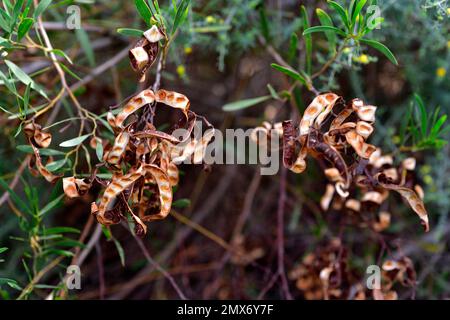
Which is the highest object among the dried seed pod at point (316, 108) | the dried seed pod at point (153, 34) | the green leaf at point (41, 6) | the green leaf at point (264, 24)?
the green leaf at point (264, 24)

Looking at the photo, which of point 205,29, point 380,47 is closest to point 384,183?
point 380,47

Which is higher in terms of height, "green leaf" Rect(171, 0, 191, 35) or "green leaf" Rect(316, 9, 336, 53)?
"green leaf" Rect(316, 9, 336, 53)

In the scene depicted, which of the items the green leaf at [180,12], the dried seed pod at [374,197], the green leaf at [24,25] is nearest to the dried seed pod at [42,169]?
the green leaf at [24,25]

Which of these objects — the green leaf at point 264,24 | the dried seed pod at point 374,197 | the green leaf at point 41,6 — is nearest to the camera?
the green leaf at point 41,6

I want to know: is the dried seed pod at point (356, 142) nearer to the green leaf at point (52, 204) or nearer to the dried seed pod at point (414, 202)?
the dried seed pod at point (414, 202)

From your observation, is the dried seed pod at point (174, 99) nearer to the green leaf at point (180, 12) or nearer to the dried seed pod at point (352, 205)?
the green leaf at point (180, 12)

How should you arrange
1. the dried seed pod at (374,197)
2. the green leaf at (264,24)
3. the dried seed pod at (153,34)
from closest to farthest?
the dried seed pod at (153,34) < the dried seed pod at (374,197) < the green leaf at (264,24)

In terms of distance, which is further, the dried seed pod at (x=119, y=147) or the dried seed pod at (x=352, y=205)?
the dried seed pod at (x=352, y=205)

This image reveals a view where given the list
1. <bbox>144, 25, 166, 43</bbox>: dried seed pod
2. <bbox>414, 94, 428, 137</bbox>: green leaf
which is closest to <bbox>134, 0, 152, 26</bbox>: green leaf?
<bbox>144, 25, 166, 43</bbox>: dried seed pod

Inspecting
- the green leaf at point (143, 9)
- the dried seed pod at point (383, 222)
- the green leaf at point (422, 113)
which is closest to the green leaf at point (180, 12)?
the green leaf at point (143, 9)

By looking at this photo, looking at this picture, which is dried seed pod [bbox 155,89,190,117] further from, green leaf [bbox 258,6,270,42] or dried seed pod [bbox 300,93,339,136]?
green leaf [bbox 258,6,270,42]

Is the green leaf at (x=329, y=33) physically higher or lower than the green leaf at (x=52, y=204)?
higher

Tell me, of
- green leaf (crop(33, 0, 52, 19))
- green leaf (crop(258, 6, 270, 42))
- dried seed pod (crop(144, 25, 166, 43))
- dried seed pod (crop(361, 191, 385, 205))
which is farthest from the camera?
green leaf (crop(258, 6, 270, 42))
